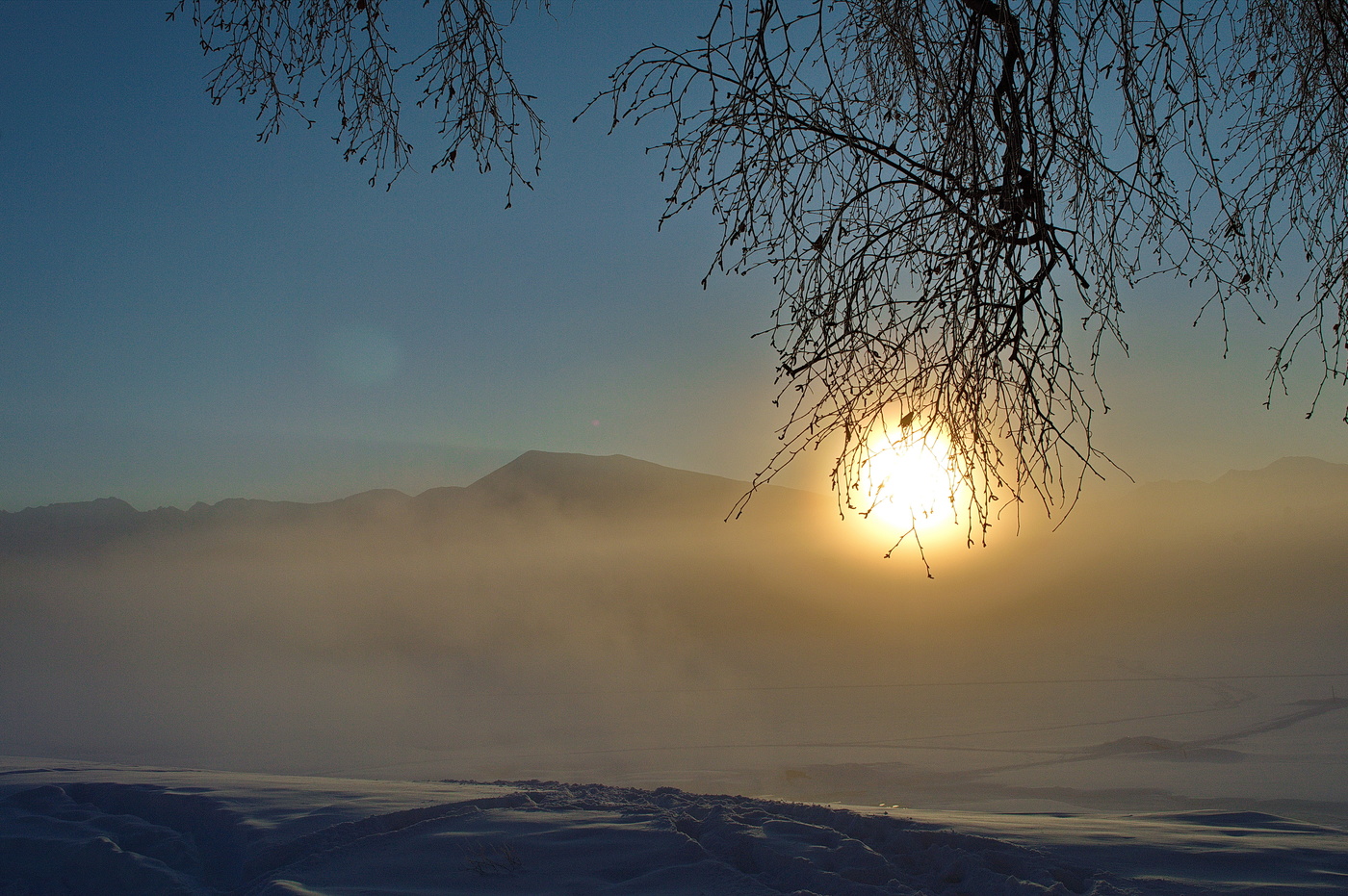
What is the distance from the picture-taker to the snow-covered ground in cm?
302

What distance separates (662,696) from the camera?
47156 millimetres

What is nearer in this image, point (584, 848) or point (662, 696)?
point (584, 848)

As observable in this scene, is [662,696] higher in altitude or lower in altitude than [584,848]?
lower

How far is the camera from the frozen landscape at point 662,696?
3346 mm

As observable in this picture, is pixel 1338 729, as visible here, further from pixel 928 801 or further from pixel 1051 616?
pixel 1051 616

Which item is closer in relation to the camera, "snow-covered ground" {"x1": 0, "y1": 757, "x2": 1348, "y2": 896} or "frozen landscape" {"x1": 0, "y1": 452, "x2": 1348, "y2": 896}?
"snow-covered ground" {"x1": 0, "y1": 757, "x2": 1348, "y2": 896}

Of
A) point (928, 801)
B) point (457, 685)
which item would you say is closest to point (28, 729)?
point (457, 685)

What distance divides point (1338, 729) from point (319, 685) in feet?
175

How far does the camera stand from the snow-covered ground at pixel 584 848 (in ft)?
9.89

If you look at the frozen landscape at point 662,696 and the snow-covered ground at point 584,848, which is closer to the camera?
the snow-covered ground at point 584,848

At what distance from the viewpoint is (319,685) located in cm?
5738

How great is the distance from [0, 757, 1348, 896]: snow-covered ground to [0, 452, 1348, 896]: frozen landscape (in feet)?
0.07

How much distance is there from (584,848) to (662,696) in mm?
45328

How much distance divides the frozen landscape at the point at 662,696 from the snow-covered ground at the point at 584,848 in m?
0.02
